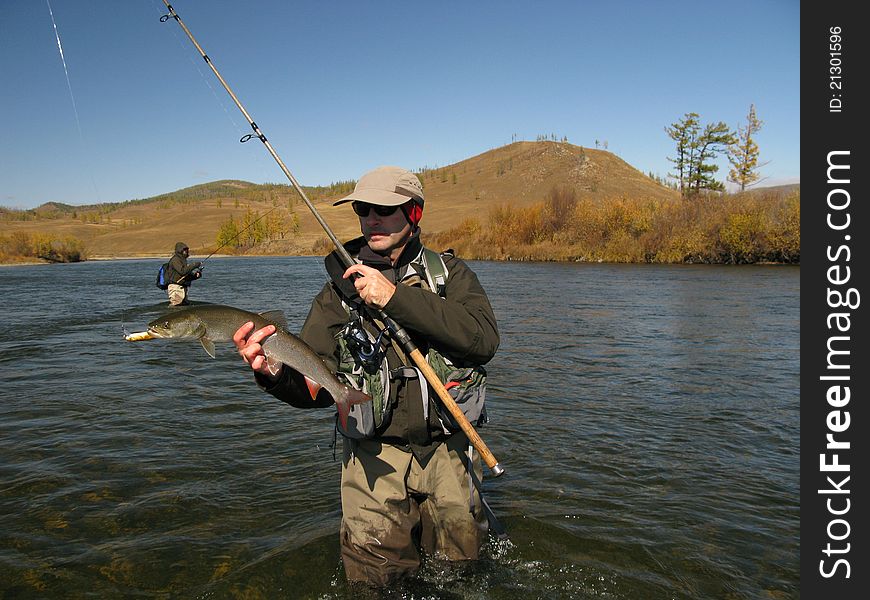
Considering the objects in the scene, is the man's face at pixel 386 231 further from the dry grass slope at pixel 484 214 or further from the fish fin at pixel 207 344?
the dry grass slope at pixel 484 214

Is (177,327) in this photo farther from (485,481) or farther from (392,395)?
(485,481)

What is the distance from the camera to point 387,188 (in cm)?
329

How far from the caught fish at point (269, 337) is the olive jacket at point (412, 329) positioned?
5.2 inches

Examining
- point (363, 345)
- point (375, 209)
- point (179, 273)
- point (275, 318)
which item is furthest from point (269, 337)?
point (179, 273)

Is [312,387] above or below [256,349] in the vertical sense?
below

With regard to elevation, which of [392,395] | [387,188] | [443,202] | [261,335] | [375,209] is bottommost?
[392,395]

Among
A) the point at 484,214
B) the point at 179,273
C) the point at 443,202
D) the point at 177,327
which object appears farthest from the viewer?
the point at 443,202

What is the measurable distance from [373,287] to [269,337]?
685 millimetres

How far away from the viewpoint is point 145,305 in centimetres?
2200

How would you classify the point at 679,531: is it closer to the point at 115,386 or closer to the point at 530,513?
the point at 530,513

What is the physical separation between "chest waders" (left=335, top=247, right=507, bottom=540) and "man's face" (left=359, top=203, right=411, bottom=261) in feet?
0.49

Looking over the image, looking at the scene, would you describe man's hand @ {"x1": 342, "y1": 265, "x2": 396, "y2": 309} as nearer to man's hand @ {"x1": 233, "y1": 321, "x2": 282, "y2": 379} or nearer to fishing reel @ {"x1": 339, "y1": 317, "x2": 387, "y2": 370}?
fishing reel @ {"x1": 339, "y1": 317, "x2": 387, "y2": 370}
